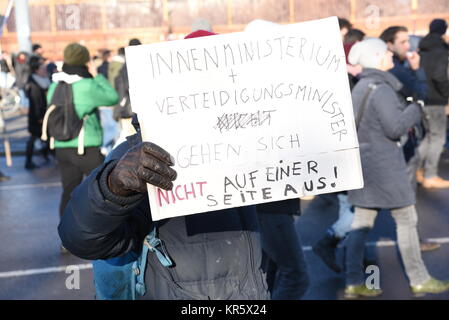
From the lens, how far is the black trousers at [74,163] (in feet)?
20.7

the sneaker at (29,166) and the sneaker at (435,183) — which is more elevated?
the sneaker at (29,166)

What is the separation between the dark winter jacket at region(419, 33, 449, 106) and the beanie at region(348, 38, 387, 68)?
3.40m

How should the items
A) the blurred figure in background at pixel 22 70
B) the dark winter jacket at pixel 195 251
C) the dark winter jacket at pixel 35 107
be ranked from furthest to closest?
1. the blurred figure in background at pixel 22 70
2. the dark winter jacket at pixel 35 107
3. the dark winter jacket at pixel 195 251

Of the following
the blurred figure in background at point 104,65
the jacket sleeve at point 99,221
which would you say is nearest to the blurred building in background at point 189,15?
the blurred figure in background at point 104,65

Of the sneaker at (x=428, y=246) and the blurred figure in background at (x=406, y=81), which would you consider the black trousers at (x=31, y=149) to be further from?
the sneaker at (x=428, y=246)

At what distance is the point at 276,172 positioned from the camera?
236cm

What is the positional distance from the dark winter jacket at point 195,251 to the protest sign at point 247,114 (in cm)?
19

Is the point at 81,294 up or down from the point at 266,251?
down

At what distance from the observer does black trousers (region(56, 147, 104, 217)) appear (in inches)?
248
